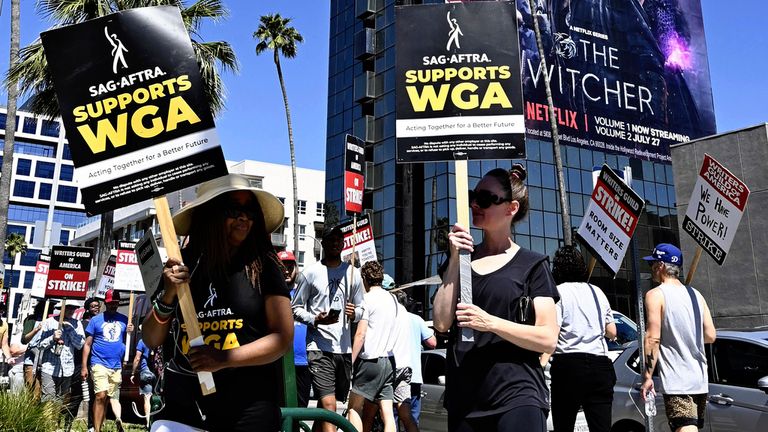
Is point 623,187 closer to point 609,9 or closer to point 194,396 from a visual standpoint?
point 194,396

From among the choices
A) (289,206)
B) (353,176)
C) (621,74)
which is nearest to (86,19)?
(353,176)

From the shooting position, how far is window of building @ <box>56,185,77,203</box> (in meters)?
105

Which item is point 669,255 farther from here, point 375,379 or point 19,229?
point 19,229

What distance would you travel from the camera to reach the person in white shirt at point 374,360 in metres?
7.44

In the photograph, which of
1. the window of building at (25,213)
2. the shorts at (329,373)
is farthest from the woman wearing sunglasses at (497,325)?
the window of building at (25,213)

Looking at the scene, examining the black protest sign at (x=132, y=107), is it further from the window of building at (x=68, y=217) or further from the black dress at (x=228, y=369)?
the window of building at (x=68, y=217)

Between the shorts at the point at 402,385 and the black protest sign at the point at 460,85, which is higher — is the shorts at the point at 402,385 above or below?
below

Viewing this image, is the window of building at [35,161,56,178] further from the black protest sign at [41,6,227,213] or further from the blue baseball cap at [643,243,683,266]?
the black protest sign at [41,6,227,213]

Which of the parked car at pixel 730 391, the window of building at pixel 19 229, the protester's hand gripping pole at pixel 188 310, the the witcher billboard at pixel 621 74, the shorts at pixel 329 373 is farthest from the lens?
the window of building at pixel 19 229

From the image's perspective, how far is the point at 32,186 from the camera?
102875mm

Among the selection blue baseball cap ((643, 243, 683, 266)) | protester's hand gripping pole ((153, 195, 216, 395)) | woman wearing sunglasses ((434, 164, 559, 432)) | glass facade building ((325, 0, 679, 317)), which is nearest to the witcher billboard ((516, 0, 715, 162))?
glass facade building ((325, 0, 679, 317))

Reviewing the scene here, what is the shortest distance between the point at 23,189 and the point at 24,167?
3.14 meters

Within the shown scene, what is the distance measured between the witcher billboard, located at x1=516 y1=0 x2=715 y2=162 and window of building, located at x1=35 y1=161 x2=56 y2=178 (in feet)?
269

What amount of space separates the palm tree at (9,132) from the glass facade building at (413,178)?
25.8 m
